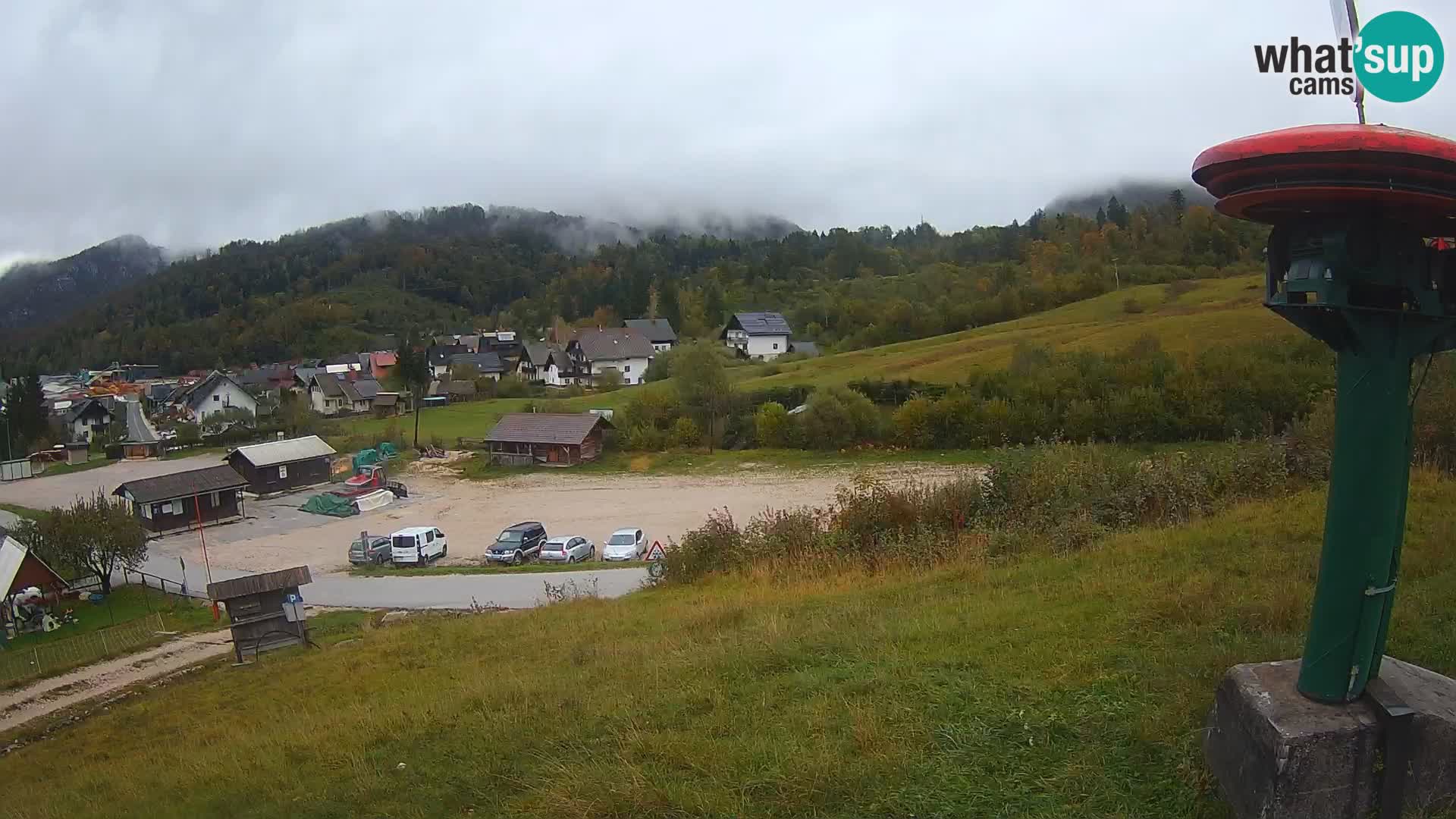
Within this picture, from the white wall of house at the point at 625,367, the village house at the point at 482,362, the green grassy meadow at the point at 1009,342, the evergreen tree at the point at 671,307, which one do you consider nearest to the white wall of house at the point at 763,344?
the white wall of house at the point at 625,367

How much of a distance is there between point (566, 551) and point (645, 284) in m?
101

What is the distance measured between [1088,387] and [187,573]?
124 feet

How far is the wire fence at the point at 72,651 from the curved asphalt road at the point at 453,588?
3.55 metres

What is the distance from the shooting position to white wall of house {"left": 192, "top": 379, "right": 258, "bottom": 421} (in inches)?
3105

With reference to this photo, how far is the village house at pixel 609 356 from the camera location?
84.7 meters

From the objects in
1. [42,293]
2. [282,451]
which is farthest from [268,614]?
[42,293]

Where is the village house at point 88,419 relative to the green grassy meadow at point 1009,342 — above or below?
above

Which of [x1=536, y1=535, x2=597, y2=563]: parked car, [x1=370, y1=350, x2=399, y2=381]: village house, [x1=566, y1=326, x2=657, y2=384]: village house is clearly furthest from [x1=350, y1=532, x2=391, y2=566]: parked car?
[x1=370, y1=350, x2=399, y2=381]: village house

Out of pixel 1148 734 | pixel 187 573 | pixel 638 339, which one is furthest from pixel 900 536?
pixel 638 339

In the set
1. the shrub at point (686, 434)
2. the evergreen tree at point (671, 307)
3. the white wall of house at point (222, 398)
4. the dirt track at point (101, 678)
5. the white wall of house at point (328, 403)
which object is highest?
the evergreen tree at point (671, 307)

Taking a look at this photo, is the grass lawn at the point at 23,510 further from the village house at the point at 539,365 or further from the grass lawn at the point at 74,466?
the village house at the point at 539,365

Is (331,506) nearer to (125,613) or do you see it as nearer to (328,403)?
(125,613)

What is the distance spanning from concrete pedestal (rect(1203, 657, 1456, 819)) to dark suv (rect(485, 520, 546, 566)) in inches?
983

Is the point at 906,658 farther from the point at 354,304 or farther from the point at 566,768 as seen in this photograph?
the point at 354,304
